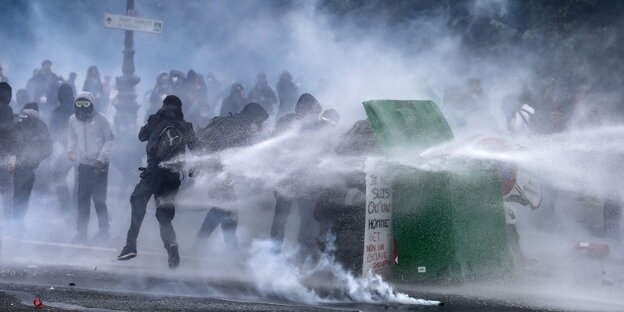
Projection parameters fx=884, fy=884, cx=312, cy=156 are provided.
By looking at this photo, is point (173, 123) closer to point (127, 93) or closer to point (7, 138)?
point (7, 138)

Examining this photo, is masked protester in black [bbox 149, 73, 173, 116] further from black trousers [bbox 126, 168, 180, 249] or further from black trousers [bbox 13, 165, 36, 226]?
black trousers [bbox 126, 168, 180, 249]

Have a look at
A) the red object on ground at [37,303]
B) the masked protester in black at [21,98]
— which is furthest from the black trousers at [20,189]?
the masked protester in black at [21,98]

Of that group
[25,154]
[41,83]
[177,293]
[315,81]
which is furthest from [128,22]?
[177,293]

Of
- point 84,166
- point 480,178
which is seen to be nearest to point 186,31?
point 84,166

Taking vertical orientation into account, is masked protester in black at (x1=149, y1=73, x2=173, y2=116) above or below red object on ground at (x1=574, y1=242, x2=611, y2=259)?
above

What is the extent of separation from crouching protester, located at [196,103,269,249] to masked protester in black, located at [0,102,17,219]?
2876 mm

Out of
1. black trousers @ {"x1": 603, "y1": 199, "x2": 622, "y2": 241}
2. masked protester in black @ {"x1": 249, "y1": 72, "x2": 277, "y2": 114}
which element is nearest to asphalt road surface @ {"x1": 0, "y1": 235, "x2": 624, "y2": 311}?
black trousers @ {"x1": 603, "y1": 199, "x2": 622, "y2": 241}

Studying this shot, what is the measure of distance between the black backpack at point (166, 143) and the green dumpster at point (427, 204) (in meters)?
2.76

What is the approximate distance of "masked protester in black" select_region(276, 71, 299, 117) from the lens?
2303 cm

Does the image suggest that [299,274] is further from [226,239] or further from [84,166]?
[84,166]

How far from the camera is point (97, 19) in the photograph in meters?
32.2

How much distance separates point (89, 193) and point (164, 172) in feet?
8.13

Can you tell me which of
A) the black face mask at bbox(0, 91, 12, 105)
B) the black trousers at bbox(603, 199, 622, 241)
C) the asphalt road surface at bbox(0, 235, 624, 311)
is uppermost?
the black face mask at bbox(0, 91, 12, 105)

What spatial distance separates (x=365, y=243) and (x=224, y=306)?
1.30 metres
